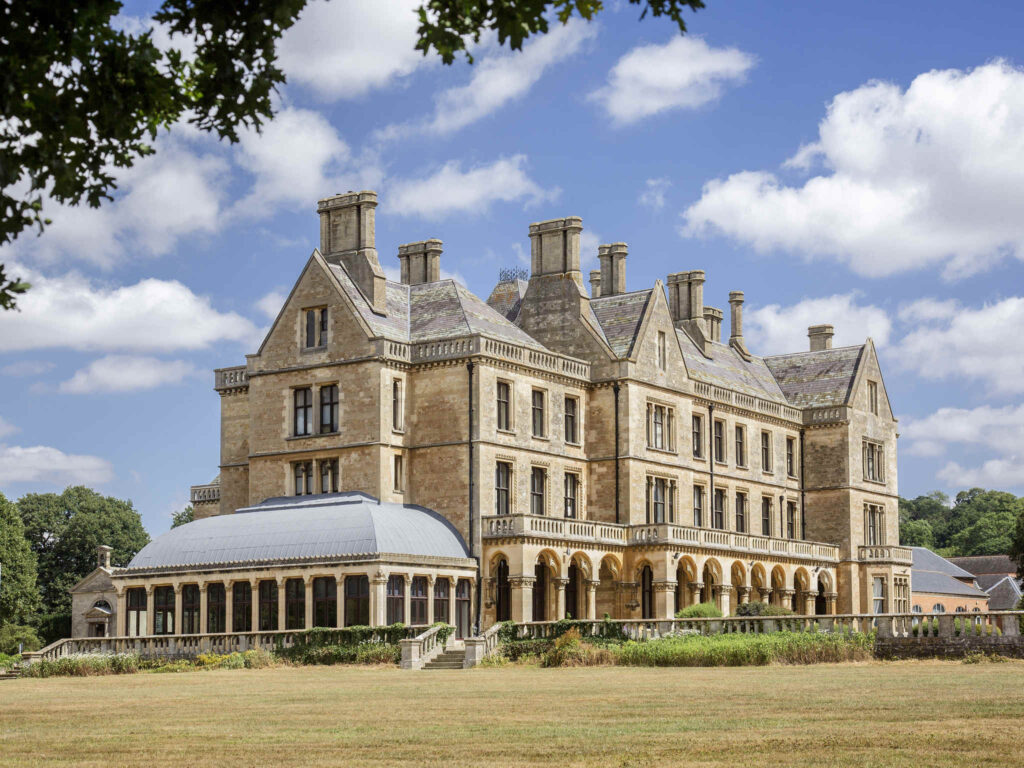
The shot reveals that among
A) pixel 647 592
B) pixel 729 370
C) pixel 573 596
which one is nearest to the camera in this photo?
pixel 573 596

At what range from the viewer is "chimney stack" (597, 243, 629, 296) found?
65.1 meters

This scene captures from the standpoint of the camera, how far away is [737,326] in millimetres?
75750

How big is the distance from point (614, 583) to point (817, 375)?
867 inches

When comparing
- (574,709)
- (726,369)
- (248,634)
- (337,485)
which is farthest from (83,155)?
(726,369)

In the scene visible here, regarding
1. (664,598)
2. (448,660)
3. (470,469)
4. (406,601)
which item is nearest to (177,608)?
(406,601)

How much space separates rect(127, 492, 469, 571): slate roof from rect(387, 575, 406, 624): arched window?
91 centimetres

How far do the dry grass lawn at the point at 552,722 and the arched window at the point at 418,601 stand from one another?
59.9 ft

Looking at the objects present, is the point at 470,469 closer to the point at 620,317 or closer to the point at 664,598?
the point at 664,598

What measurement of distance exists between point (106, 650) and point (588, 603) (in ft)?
55.3

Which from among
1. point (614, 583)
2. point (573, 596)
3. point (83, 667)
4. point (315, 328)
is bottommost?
point (83, 667)

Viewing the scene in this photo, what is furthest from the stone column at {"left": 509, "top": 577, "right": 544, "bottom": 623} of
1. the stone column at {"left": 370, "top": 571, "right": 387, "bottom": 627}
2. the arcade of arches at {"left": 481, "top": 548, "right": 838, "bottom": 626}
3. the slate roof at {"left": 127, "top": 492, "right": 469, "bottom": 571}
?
the stone column at {"left": 370, "top": 571, "right": 387, "bottom": 627}

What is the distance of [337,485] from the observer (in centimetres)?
5303

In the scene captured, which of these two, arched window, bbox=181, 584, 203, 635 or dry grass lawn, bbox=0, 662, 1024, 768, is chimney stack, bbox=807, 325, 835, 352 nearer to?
arched window, bbox=181, 584, 203, 635

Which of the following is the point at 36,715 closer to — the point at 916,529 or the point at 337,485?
the point at 337,485
